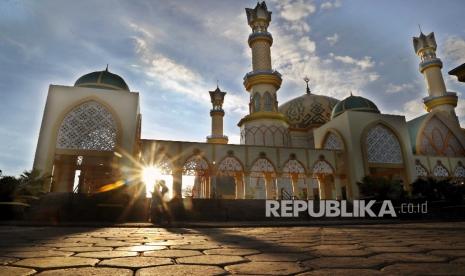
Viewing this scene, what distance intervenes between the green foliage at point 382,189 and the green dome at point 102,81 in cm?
1543

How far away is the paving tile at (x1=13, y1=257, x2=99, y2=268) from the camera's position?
1672 mm

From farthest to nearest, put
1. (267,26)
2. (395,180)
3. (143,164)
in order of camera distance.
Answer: (267,26)
(143,164)
(395,180)

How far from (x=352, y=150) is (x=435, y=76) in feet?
49.1

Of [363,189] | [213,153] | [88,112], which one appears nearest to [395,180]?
[363,189]

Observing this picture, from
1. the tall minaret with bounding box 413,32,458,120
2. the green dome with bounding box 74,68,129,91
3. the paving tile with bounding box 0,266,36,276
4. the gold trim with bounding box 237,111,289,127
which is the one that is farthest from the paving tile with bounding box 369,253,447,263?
the tall minaret with bounding box 413,32,458,120

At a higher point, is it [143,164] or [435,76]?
[435,76]

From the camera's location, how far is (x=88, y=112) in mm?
17328

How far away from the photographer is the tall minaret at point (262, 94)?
24031 mm

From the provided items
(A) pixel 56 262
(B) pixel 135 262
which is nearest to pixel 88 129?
(A) pixel 56 262

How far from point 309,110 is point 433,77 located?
11.5 meters

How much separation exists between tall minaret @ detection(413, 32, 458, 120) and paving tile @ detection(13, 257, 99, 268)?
32423mm

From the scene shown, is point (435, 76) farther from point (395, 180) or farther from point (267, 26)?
point (395, 180)

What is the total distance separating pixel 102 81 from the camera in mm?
19000

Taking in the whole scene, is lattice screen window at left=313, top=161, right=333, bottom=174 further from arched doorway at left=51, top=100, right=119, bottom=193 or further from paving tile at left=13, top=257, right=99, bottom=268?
paving tile at left=13, top=257, right=99, bottom=268
